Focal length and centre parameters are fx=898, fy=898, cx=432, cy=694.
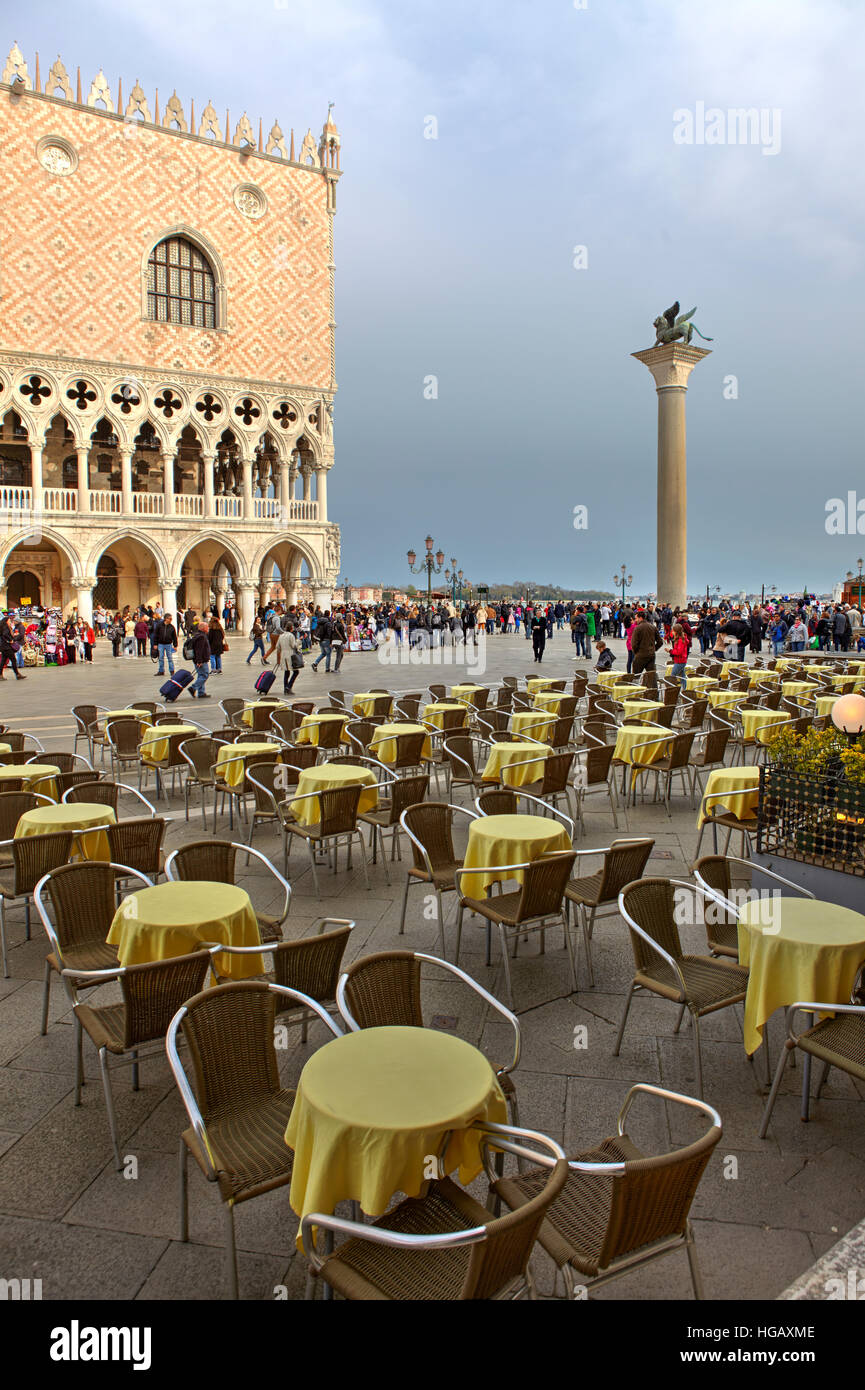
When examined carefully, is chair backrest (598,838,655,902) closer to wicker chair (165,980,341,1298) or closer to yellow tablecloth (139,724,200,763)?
wicker chair (165,980,341,1298)

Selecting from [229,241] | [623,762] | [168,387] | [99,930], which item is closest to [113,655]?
[168,387]

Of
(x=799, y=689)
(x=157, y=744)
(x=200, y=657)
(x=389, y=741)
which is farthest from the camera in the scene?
(x=200, y=657)

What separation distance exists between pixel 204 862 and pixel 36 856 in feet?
3.52

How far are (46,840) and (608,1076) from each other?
3.46 metres

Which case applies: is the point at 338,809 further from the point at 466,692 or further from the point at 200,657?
the point at 200,657

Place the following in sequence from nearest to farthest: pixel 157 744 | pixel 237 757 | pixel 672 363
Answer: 1. pixel 237 757
2. pixel 157 744
3. pixel 672 363

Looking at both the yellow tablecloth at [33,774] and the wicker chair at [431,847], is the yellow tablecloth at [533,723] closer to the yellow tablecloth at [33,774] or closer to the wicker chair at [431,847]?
the wicker chair at [431,847]

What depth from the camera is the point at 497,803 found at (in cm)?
625

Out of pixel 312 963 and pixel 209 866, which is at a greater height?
pixel 209 866

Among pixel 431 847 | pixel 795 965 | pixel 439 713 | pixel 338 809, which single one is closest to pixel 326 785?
pixel 338 809

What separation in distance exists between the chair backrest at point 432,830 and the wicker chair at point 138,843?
167cm

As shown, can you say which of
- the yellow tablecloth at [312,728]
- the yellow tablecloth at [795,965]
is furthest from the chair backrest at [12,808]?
the yellow tablecloth at [795,965]

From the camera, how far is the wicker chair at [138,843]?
573 centimetres

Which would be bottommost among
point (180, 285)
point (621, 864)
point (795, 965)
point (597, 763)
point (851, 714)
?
point (795, 965)
